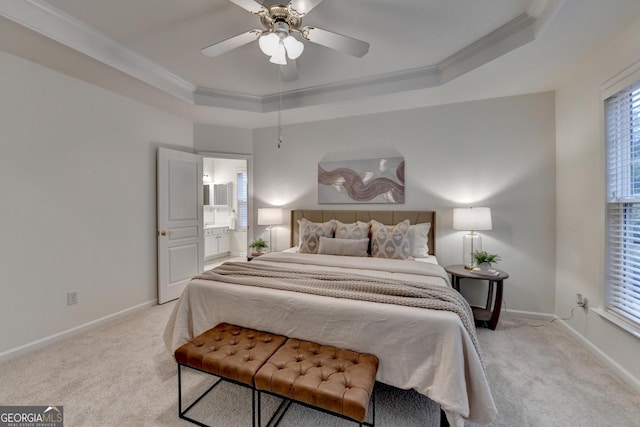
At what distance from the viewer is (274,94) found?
350 centimetres

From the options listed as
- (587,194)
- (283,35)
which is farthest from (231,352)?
(587,194)

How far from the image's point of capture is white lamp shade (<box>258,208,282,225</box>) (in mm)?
3967

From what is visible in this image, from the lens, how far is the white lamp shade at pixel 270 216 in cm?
397

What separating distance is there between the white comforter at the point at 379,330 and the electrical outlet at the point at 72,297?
1350mm

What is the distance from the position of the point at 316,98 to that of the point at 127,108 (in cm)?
227

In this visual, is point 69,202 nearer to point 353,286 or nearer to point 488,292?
point 353,286

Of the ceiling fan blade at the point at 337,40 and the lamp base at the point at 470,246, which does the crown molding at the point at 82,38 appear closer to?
the ceiling fan blade at the point at 337,40

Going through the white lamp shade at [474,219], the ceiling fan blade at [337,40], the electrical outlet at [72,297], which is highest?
the ceiling fan blade at [337,40]

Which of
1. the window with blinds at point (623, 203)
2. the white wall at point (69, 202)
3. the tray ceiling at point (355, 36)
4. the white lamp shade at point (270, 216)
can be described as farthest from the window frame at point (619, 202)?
the white wall at point (69, 202)

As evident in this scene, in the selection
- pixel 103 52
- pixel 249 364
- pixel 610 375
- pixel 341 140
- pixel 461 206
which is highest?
pixel 103 52

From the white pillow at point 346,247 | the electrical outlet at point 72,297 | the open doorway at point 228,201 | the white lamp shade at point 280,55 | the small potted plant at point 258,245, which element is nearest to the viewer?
the white lamp shade at point 280,55

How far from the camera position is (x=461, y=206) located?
129 inches

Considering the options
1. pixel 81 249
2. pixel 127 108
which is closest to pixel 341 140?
pixel 127 108

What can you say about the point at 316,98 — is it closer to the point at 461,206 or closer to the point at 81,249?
the point at 461,206
